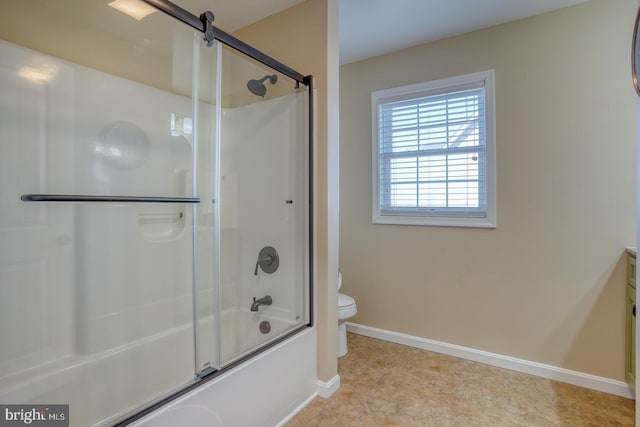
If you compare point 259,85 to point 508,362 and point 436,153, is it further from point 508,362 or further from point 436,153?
point 508,362

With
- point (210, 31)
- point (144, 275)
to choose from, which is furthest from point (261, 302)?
point (210, 31)

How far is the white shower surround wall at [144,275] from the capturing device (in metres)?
1.57

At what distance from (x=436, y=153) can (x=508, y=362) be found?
1.61m

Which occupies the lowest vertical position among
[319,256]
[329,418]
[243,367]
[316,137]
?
[329,418]

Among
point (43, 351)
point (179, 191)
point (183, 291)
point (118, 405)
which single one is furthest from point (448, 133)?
point (43, 351)

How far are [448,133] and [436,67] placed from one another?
0.53 meters

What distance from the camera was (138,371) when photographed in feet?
5.96

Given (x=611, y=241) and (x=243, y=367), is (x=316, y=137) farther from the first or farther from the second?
(x=611, y=241)

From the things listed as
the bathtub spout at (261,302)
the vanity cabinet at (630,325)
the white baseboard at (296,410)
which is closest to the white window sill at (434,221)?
the vanity cabinet at (630,325)

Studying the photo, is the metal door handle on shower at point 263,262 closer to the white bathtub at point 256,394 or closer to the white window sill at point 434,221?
the white bathtub at point 256,394

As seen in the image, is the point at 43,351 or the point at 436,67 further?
the point at 436,67

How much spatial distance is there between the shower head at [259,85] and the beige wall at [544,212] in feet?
3.82

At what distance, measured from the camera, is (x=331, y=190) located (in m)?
2.04

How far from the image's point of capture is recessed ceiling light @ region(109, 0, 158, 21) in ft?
5.32
